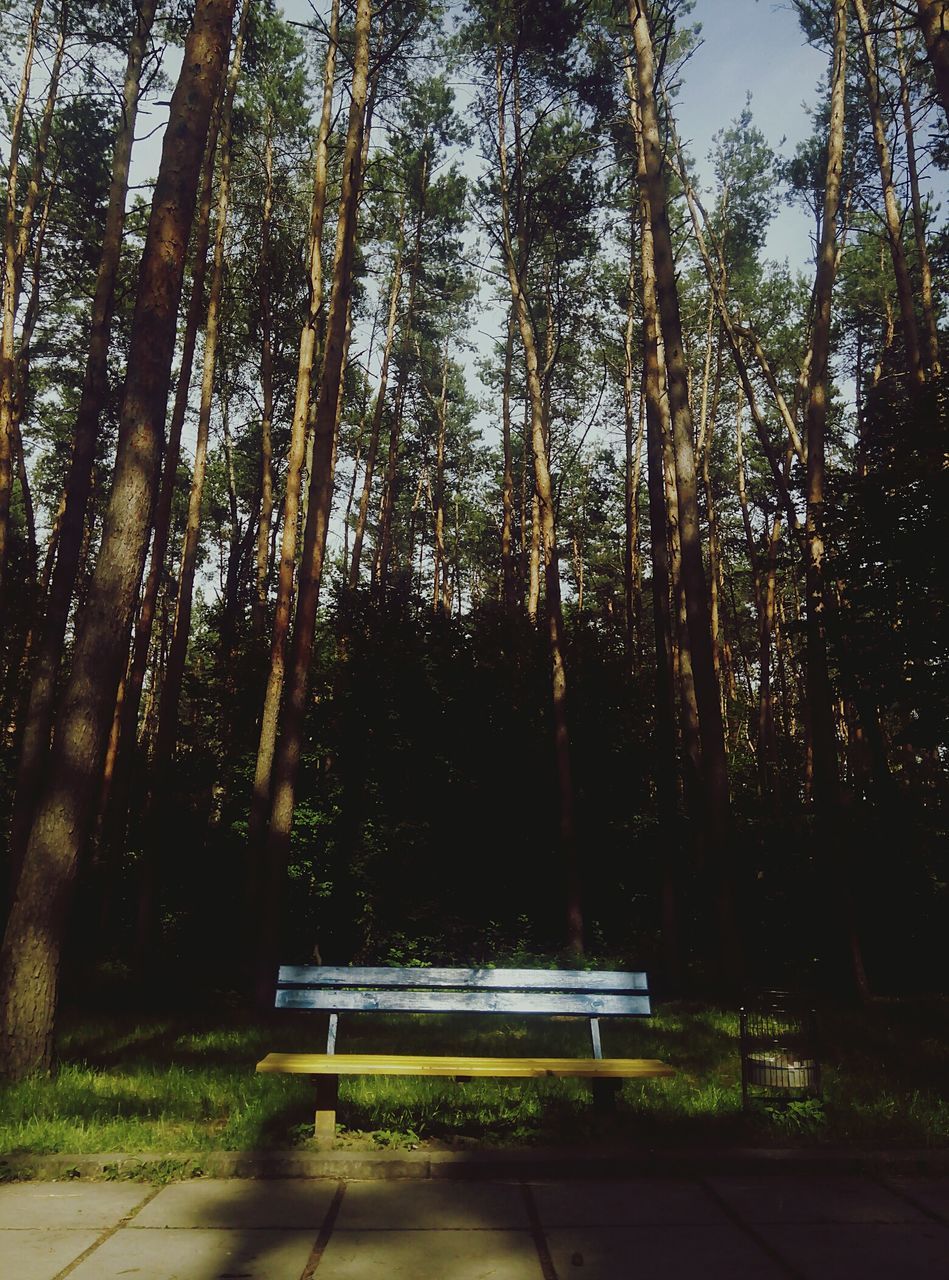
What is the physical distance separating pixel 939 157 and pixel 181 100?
15840 millimetres

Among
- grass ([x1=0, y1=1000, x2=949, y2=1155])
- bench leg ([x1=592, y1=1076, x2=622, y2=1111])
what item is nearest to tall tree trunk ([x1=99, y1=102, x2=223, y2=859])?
grass ([x1=0, y1=1000, x2=949, y2=1155])

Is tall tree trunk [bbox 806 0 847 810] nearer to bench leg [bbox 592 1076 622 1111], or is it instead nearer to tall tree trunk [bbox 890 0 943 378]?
tall tree trunk [bbox 890 0 943 378]

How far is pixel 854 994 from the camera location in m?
11.2

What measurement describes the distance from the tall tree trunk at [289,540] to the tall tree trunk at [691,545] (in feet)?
14.1

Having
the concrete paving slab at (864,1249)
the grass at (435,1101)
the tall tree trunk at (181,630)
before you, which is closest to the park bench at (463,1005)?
the grass at (435,1101)

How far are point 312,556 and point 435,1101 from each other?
24.5 ft

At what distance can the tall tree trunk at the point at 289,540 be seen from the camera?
485 inches

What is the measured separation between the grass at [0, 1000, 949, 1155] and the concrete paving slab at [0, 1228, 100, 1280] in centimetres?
102

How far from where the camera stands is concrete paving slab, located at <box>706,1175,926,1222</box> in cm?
393

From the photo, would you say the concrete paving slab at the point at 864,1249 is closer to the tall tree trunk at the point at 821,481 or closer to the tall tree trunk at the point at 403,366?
the tall tree trunk at the point at 821,481

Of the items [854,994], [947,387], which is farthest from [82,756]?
[854,994]

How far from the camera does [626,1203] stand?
4.09 metres

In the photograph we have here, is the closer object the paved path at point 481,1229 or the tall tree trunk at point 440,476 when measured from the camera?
the paved path at point 481,1229

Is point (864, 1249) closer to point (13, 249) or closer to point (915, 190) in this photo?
point (915, 190)
